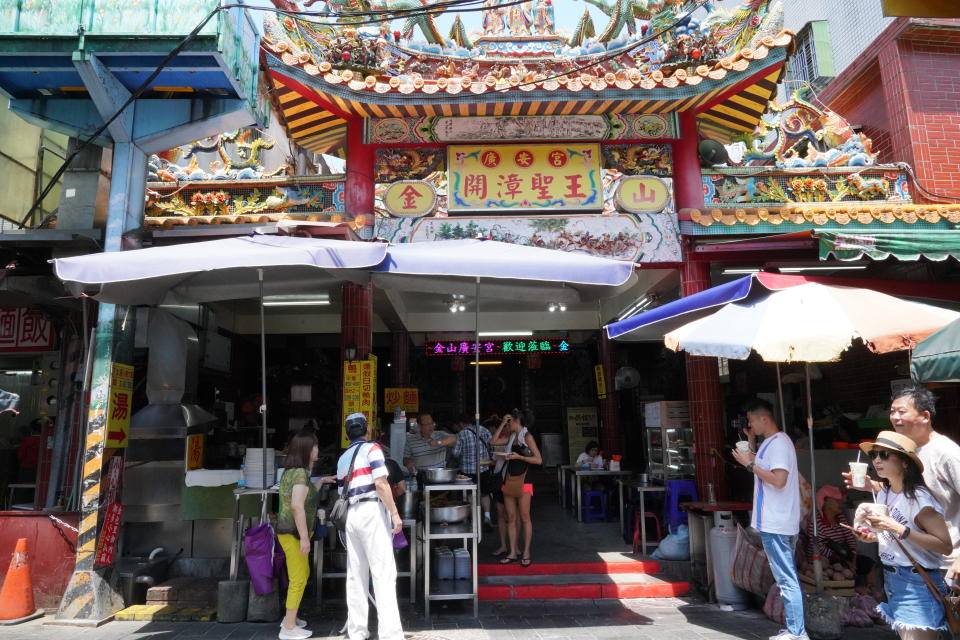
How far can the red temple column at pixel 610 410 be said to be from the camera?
13.2 meters

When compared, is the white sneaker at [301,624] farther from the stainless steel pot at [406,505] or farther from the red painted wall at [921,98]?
the red painted wall at [921,98]

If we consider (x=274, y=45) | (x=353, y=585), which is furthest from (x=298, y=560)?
(x=274, y=45)

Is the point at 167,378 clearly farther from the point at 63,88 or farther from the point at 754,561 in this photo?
the point at 754,561

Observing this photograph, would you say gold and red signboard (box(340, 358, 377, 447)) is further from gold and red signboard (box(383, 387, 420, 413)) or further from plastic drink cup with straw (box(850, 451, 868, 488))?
plastic drink cup with straw (box(850, 451, 868, 488))

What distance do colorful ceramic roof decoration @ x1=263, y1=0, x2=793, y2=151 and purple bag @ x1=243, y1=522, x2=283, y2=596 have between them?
17.4ft

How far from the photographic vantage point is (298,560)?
5230 millimetres

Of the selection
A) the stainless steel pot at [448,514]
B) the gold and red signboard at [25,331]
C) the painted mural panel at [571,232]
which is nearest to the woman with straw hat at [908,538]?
the stainless steel pot at [448,514]

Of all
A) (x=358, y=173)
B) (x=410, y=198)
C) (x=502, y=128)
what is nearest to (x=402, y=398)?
(x=410, y=198)

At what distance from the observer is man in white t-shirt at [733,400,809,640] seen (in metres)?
4.67

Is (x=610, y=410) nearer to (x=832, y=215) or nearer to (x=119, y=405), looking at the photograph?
(x=832, y=215)

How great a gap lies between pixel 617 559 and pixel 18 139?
33.7 feet

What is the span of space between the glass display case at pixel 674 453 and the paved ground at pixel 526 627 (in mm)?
2650

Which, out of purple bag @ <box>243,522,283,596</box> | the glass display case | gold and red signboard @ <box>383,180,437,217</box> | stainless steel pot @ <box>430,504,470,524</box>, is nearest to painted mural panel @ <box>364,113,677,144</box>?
gold and red signboard @ <box>383,180,437,217</box>

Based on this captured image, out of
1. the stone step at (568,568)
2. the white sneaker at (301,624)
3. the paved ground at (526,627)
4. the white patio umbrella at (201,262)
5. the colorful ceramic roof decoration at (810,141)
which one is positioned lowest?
the paved ground at (526,627)
